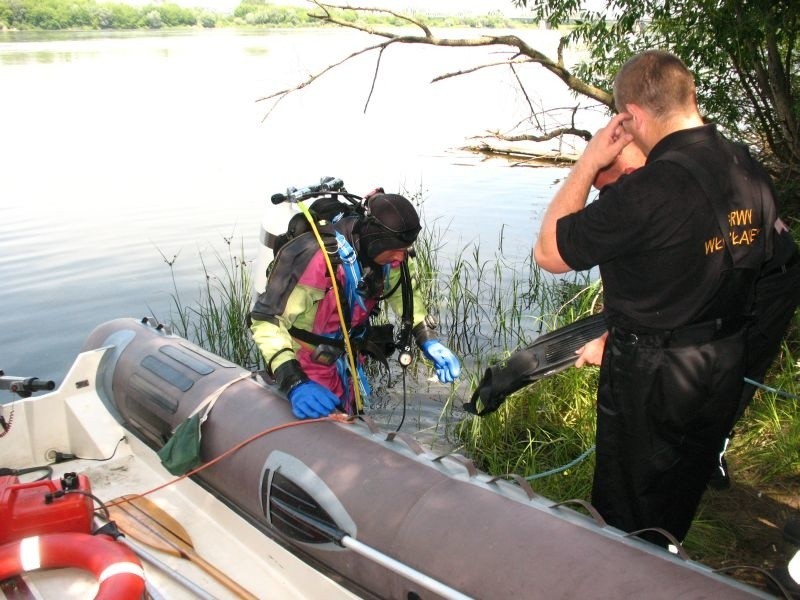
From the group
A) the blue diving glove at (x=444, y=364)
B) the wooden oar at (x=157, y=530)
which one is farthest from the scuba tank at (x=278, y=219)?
the wooden oar at (x=157, y=530)

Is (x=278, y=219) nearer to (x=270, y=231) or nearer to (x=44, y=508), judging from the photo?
(x=270, y=231)

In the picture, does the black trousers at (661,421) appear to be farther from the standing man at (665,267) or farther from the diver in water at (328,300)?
the diver in water at (328,300)

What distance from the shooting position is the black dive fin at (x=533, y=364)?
9.05ft

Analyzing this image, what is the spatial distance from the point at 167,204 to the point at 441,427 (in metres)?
6.38

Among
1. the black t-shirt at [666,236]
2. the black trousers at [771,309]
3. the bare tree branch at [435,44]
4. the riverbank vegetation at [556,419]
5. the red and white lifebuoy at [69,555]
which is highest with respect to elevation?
the bare tree branch at [435,44]

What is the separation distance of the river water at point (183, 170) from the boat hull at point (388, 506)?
2879 mm

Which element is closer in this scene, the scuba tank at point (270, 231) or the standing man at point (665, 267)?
the standing man at point (665, 267)

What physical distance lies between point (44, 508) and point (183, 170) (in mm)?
9447

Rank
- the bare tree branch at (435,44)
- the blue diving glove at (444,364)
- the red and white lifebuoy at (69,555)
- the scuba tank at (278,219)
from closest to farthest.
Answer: the red and white lifebuoy at (69,555) → the scuba tank at (278,219) → the blue diving glove at (444,364) → the bare tree branch at (435,44)

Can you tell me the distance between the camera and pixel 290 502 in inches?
104

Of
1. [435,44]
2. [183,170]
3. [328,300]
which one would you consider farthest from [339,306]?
[183,170]

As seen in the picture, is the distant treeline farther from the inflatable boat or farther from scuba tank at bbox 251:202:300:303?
the inflatable boat

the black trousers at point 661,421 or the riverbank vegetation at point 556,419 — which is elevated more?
the black trousers at point 661,421

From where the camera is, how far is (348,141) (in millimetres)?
12648
